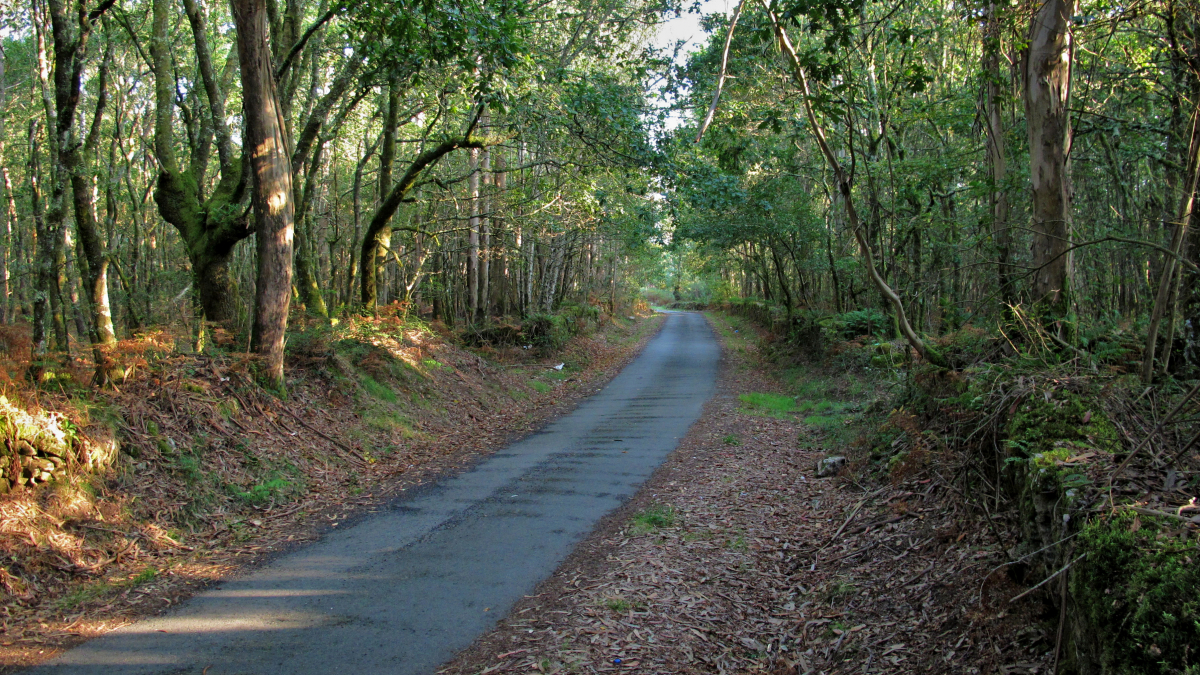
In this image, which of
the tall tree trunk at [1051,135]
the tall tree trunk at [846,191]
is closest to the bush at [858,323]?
the tall tree trunk at [846,191]

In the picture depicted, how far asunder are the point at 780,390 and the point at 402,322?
9.30 metres

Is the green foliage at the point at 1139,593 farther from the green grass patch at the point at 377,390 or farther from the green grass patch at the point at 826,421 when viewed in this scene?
the green grass patch at the point at 377,390

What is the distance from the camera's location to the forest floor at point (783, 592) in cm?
374

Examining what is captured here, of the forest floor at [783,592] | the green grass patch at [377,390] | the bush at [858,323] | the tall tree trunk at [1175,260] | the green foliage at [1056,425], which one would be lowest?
the forest floor at [783,592]

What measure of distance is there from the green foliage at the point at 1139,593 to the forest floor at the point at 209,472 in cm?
565

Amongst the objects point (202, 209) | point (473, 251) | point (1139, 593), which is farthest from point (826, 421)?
point (473, 251)

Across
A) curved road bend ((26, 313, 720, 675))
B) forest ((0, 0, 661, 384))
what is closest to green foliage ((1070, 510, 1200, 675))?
curved road bend ((26, 313, 720, 675))

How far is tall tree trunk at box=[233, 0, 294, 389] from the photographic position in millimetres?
8531

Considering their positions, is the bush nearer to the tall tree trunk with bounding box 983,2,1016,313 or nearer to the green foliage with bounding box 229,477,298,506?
the tall tree trunk with bounding box 983,2,1016,313

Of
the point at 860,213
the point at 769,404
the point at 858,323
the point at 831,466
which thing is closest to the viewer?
the point at 831,466

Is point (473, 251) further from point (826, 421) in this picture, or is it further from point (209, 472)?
point (209, 472)

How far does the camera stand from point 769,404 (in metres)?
13.6

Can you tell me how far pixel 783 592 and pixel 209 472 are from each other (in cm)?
602

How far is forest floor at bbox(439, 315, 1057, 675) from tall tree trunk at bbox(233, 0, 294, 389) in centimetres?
571
